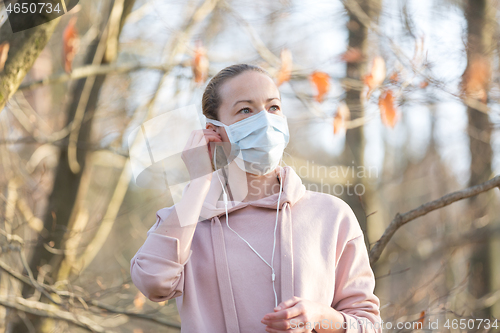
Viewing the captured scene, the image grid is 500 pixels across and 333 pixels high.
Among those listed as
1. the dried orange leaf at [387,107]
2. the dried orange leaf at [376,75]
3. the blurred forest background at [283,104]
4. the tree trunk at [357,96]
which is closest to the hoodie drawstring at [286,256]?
the blurred forest background at [283,104]

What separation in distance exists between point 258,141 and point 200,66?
276 cm

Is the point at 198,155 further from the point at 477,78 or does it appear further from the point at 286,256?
the point at 477,78

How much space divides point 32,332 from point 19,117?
6.86ft

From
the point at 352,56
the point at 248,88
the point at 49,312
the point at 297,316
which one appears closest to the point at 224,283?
the point at 297,316

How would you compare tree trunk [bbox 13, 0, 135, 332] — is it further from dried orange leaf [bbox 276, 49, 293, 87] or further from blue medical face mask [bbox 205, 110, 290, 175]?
blue medical face mask [bbox 205, 110, 290, 175]

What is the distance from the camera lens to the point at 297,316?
138 cm

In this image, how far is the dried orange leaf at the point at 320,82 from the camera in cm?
436

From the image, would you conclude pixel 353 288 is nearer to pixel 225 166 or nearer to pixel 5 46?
pixel 225 166

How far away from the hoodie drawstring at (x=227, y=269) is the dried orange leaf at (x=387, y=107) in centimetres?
247

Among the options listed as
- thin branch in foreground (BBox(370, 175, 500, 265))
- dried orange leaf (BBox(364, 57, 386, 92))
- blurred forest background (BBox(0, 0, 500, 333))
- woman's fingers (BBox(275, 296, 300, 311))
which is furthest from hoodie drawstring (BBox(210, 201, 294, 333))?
dried orange leaf (BBox(364, 57, 386, 92))

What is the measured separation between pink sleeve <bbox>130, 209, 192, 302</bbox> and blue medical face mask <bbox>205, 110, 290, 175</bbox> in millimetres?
465

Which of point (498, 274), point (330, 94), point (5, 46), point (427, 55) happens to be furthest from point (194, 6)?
point (498, 274)

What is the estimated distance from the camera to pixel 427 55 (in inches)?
146

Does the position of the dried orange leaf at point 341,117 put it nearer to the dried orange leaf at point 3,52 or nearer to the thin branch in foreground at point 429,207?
the thin branch in foreground at point 429,207
